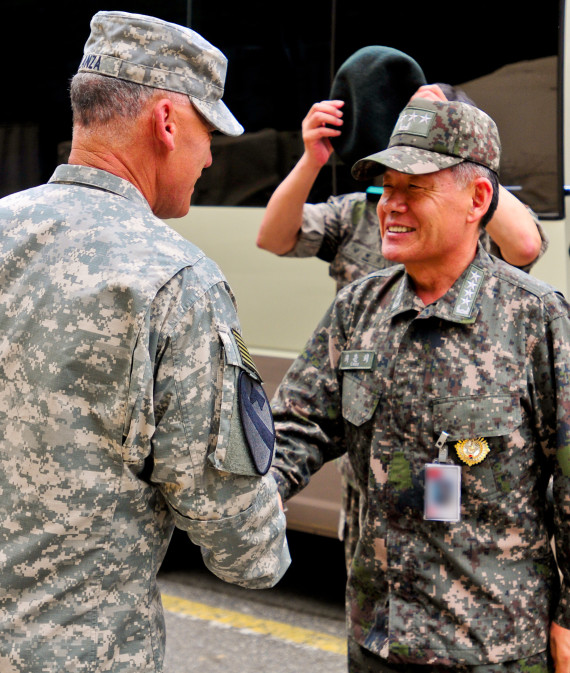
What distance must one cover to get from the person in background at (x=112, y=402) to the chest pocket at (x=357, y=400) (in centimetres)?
44

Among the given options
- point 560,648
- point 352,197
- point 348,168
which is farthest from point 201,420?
point 348,168

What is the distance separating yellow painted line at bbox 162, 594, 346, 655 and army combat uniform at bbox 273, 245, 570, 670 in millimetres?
1840

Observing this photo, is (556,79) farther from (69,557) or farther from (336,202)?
(69,557)

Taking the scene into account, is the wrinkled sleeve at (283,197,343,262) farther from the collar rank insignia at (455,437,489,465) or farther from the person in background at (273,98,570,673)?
the collar rank insignia at (455,437,489,465)

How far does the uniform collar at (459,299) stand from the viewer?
218cm

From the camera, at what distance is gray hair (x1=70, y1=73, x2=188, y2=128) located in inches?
71.8

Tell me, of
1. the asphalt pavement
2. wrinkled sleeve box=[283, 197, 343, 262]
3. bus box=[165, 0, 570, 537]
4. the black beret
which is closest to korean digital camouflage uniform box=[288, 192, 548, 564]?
wrinkled sleeve box=[283, 197, 343, 262]

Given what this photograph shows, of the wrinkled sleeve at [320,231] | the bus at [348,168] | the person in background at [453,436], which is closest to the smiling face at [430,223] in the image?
the person in background at [453,436]

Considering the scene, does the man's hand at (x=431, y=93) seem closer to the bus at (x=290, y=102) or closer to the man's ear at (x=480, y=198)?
the man's ear at (x=480, y=198)

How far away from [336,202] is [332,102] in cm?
34

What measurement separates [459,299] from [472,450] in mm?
328

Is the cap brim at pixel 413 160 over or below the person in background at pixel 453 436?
over

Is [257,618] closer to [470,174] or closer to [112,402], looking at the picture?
[470,174]

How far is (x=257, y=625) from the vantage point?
426 centimetres
